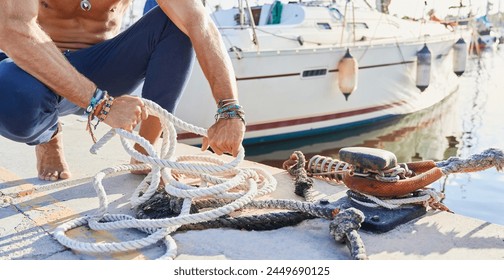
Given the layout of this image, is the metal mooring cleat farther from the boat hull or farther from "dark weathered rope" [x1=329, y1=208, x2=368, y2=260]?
the boat hull

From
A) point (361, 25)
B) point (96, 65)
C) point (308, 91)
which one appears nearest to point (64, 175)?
point (96, 65)

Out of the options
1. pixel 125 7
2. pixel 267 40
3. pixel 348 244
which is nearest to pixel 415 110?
pixel 267 40

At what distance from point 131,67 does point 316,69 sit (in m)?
6.34

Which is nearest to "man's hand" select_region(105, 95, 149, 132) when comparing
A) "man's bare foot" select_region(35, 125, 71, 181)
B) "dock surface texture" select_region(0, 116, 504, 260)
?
"dock surface texture" select_region(0, 116, 504, 260)

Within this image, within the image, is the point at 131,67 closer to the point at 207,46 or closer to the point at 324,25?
the point at 207,46

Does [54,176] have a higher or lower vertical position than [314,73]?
higher

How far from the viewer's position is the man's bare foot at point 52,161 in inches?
106

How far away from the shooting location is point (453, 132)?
10.6 metres

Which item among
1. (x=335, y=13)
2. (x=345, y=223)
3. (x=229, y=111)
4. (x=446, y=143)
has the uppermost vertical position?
(x=229, y=111)

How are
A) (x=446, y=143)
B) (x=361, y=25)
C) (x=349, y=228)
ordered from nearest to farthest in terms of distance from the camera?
(x=349, y=228), (x=446, y=143), (x=361, y=25)

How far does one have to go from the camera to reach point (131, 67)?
2.71 metres

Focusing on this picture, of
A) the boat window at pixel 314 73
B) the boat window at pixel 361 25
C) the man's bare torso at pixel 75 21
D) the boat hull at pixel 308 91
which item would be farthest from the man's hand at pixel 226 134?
the boat window at pixel 361 25

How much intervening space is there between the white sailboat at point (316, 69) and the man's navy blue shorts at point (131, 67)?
470cm

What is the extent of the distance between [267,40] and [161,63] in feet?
21.6
